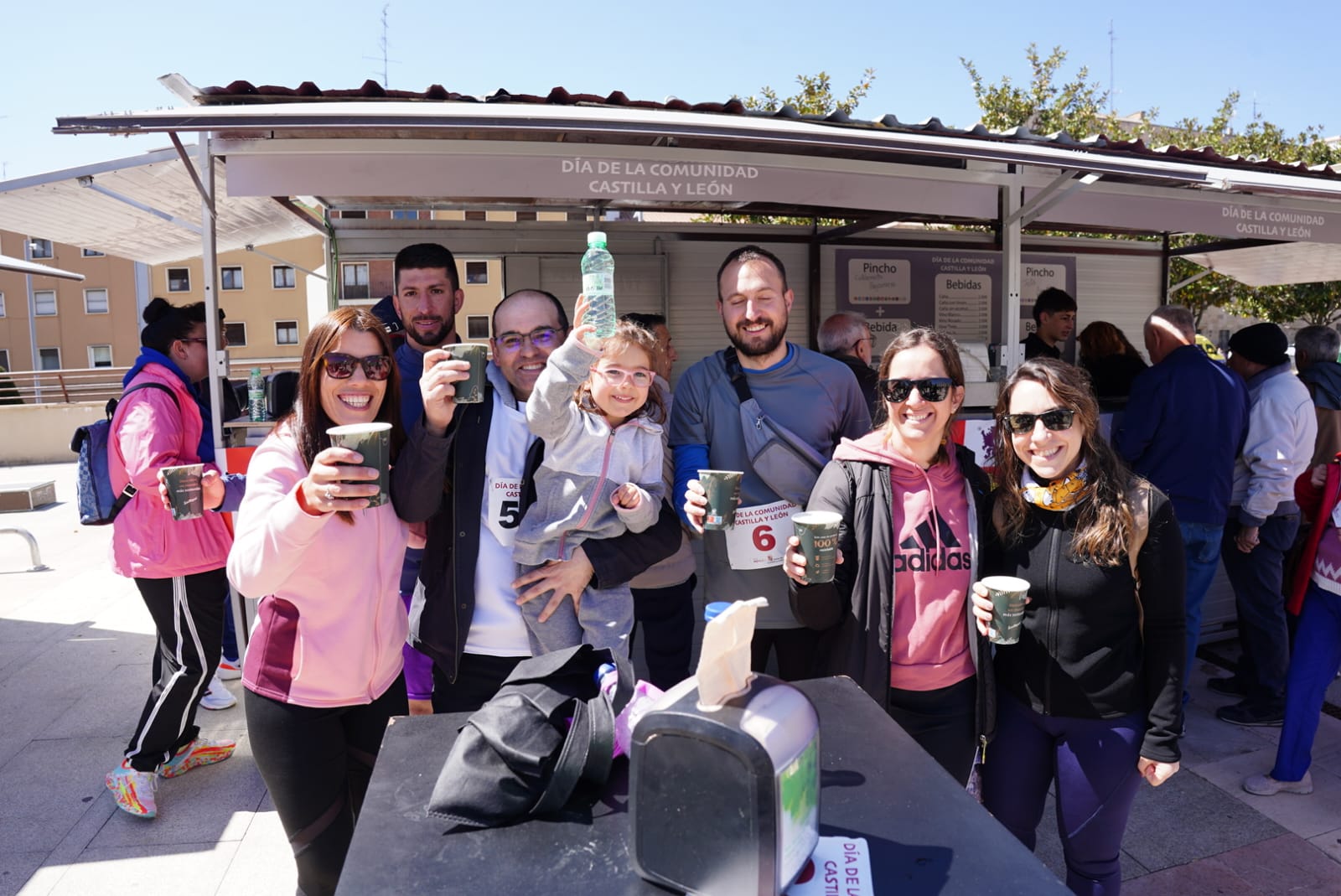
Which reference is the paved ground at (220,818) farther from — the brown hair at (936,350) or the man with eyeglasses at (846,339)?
the man with eyeglasses at (846,339)

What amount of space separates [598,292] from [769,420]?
90cm

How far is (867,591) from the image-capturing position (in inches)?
91.1

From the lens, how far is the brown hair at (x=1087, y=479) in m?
2.18

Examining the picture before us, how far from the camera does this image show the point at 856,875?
1241 millimetres

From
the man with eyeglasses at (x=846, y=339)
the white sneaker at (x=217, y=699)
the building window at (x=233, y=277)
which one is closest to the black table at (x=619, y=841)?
the man with eyeglasses at (x=846, y=339)

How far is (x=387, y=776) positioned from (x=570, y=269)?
18.5ft

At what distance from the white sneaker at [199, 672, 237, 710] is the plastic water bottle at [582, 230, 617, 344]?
382 cm

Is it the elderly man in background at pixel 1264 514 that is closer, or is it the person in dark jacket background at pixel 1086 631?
the person in dark jacket background at pixel 1086 631

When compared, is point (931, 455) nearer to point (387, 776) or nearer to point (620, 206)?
point (387, 776)

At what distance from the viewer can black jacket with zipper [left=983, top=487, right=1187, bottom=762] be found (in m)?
2.20

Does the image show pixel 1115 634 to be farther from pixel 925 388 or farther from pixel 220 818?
pixel 220 818

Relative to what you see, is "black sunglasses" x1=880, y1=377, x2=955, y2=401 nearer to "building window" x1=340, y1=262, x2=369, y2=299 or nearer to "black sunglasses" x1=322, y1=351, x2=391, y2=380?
"black sunglasses" x1=322, y1=351, x2=391, y2=380

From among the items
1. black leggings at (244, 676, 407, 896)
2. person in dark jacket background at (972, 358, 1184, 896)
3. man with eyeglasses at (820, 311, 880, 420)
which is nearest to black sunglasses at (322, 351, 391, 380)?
black leggings at (244, 676, 407, 896)

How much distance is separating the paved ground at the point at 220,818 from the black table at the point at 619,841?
216 centimetres
